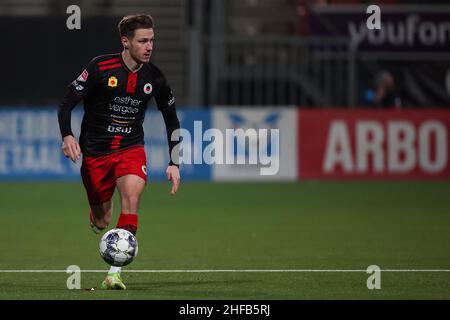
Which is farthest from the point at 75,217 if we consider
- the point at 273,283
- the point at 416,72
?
the point at 416,72

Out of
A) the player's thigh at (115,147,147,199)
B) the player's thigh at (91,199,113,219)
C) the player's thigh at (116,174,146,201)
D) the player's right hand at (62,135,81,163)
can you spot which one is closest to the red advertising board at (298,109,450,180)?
the player's thigh at (91,199,113,219)

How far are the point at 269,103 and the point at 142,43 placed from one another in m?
14.3

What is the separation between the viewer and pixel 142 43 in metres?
10.1

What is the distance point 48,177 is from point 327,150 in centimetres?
550

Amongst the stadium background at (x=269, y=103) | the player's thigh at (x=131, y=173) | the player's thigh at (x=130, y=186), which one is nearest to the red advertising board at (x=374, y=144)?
the stadium background at (x=269, y=103)

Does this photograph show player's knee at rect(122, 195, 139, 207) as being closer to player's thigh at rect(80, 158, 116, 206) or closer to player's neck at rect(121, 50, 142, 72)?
player's thigh at rect(80, 158, 116, 206)

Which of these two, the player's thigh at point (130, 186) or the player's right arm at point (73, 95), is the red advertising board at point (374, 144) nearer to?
the player's thigh at point (130, 186)

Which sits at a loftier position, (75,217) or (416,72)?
(416,72)

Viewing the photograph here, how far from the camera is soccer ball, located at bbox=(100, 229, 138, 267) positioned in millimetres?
9578

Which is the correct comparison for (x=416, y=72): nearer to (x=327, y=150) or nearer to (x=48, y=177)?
(x=327, y=150)

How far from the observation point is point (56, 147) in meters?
22.8

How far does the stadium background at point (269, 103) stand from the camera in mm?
19344

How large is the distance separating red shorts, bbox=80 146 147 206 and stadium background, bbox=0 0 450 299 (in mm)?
5617

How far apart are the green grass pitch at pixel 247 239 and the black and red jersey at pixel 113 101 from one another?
1266mm
